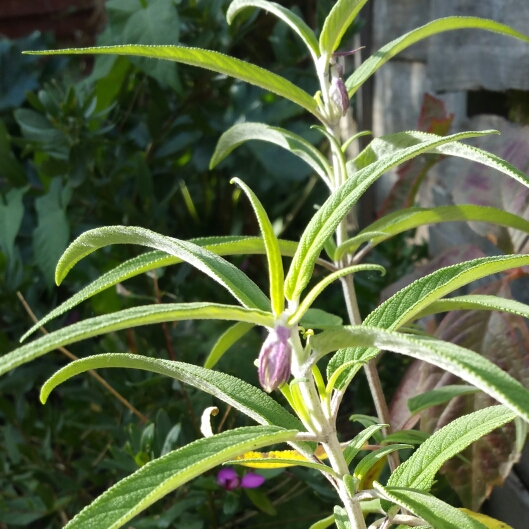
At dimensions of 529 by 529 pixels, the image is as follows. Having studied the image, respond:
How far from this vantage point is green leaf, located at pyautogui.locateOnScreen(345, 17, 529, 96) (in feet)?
1.52

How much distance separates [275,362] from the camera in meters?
0.29

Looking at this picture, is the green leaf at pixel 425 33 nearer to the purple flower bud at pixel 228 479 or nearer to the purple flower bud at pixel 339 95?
the purple flower bud at pixel 339 95

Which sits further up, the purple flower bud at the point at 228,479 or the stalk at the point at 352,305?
the stalk at the point at 352,305

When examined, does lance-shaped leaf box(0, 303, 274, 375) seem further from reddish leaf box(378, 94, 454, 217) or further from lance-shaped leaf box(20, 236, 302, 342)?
reddish leaf box(378, 94, 454, 217)

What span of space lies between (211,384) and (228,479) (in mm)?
398

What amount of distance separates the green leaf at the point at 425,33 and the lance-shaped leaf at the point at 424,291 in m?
0.20

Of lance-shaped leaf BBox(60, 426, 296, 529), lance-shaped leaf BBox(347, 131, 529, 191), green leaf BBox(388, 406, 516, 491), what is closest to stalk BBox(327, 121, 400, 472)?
lance-shaped leaf BBox(347, 131, 529, 191)

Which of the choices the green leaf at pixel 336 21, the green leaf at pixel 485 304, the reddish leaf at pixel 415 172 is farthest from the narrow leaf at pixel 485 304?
the reddish leaf at pixel 415 172

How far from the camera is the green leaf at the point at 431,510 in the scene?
12.1 inches

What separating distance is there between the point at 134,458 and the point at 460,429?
438mm

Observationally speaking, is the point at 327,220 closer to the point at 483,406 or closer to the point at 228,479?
the point at 483,406

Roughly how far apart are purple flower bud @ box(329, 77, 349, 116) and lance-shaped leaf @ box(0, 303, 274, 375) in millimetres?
264

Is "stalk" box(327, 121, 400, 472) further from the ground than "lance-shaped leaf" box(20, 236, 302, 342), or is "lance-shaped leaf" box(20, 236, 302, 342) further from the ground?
"lance-shaped leaf" box(20, 236, 302, 342)

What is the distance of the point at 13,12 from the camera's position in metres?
1.89
